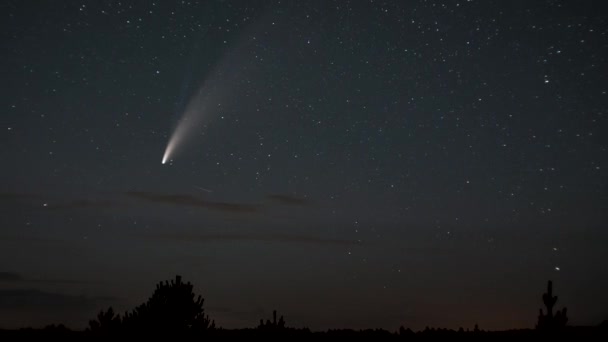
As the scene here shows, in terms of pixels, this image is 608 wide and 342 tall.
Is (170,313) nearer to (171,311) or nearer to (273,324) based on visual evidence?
(171,311)

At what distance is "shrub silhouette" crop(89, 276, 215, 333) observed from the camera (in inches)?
504

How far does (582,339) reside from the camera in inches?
509

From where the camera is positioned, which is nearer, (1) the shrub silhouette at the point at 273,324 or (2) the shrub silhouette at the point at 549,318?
(2) the shrub silhouette at the point at 549,318

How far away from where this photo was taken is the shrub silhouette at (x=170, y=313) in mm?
12805

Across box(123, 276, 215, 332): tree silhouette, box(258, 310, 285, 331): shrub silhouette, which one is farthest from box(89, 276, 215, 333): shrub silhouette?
box(258, 310, 285, 331): shrub silhouette

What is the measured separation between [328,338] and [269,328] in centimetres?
238

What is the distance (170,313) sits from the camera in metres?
13.1

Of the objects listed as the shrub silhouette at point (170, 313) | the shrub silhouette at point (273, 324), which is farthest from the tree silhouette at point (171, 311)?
the shrub silhouette at point (273, 324)

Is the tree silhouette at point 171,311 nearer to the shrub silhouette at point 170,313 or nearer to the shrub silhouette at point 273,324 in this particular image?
the shrub silhouette at point 170,313

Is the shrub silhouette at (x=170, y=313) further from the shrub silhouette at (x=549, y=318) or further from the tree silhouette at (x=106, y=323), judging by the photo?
the shrub silhouette at (x=549, y=318)

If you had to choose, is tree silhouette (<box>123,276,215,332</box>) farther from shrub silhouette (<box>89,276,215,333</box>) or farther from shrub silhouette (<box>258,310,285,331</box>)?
shrub silhouette (<box>258,310,285,331</box>)

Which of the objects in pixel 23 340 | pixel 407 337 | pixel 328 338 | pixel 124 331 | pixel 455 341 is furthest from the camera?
pixel 328 338

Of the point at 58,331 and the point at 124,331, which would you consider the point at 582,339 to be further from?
the point at 58,331

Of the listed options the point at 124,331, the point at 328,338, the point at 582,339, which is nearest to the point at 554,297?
the point at 582,339
